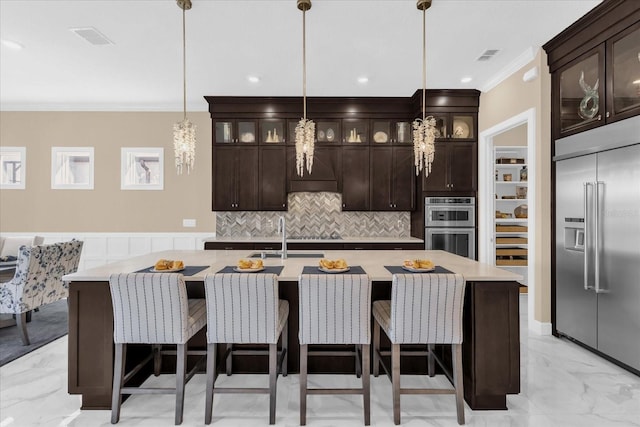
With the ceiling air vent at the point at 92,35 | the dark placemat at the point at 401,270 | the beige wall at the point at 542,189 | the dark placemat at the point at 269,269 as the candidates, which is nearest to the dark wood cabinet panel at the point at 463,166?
the beige wall at the point at 542,189

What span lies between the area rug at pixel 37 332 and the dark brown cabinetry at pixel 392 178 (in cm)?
412

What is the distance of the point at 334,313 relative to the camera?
212cm

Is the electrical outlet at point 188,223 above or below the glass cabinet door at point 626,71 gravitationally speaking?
below

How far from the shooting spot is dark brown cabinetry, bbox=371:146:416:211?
5.26 meters

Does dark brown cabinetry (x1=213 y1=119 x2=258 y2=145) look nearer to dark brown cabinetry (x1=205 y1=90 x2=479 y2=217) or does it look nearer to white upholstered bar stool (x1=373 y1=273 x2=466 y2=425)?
dark brown cabinetry (x1=205 y1=90 x2=479 y2=217)

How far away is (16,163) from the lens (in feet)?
18.5

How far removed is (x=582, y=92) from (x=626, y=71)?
463 millimetres

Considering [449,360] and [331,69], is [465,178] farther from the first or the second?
[449,360]

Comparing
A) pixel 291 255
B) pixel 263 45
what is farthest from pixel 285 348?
pixel 263 45

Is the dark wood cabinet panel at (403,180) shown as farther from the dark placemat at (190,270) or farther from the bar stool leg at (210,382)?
the bar stool leg at (210,382)

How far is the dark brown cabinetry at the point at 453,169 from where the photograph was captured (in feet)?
16.6

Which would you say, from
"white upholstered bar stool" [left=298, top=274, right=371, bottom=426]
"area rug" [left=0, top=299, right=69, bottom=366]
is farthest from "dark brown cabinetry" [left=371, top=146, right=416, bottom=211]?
"area rug" [left=0, top=299, right=69, bottom=366]

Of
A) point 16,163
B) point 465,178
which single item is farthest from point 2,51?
point 465,178

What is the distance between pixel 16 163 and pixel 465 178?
6873 mm
